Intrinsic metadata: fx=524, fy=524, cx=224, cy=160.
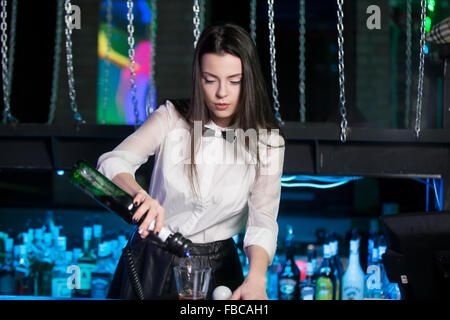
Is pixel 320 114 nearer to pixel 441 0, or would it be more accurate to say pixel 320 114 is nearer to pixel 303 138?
pixel 441 0

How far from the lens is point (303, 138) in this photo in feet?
6.22

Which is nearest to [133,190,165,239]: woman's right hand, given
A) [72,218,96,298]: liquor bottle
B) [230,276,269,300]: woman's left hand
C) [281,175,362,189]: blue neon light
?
[230,276,269,300]: woman's left hand

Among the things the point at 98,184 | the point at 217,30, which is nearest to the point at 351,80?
the point at 217,30

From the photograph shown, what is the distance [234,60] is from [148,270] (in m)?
0.67

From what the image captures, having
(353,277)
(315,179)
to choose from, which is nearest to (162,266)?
(315,179)

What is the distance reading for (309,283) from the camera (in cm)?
237

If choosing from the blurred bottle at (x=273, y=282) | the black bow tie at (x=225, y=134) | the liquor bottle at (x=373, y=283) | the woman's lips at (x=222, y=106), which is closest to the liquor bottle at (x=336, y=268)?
the liquor bottle at (x=373, y=283)

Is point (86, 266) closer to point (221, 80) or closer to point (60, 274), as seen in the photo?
point (60, 274)

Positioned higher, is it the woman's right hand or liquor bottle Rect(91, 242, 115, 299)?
the woman's right hand

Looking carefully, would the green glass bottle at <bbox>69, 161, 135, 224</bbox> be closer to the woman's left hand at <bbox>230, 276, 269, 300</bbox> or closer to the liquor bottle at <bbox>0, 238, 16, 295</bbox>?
the woman's left hand at <bbox>230, 276, 269, 300</bbox>

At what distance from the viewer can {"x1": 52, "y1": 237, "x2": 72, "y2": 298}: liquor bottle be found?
7.98ft

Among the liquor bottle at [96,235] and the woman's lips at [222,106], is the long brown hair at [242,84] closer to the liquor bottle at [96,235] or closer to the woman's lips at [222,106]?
the woman's lips at [222,106]

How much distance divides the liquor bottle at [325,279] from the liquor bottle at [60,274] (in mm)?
1153

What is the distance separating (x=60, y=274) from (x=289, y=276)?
1080mm
